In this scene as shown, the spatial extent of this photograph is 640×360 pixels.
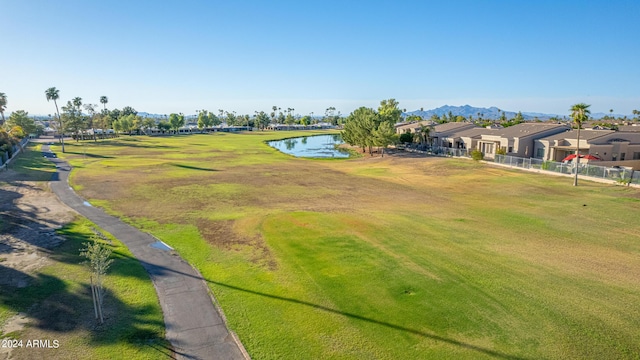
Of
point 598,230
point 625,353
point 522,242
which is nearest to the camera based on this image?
point 625,353

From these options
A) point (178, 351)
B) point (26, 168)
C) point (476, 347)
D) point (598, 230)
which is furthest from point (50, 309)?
point (26, 168)

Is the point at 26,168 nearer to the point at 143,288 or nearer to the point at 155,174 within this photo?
the point at 155,174

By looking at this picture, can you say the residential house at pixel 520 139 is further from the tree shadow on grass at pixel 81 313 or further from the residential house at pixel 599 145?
the tree shadow on grass at pixel 81 313

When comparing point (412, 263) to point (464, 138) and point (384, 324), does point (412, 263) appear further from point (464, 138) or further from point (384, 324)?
point (464, 138)

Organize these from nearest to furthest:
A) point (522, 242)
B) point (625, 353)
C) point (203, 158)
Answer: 1. point (625, 353)
2. point (522, 242)
3. point (203, 158)

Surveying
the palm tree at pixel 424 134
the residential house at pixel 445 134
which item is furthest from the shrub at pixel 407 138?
the residential house at pixel 445 134
